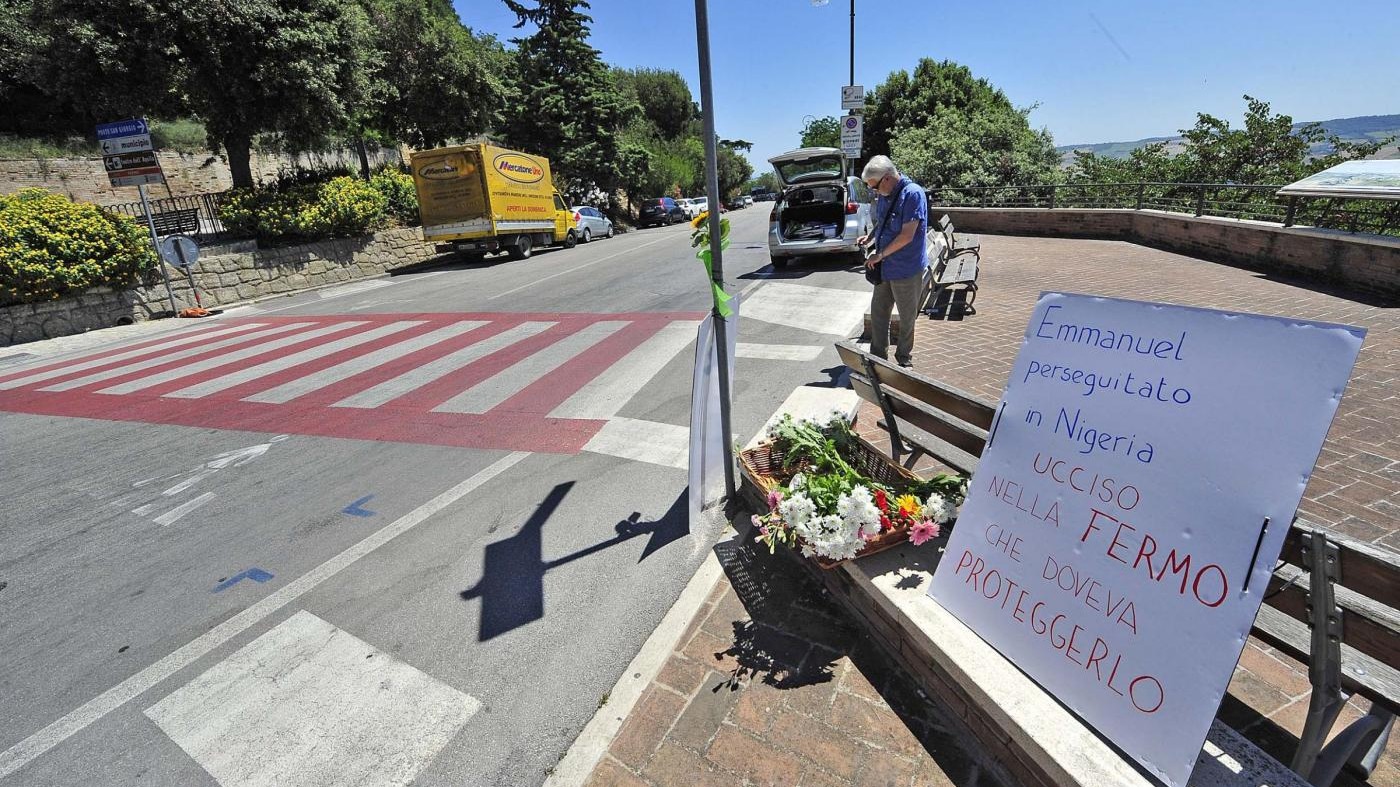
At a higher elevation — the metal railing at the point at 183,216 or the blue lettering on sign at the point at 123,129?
the blue lettering on sign at the point at 123,129

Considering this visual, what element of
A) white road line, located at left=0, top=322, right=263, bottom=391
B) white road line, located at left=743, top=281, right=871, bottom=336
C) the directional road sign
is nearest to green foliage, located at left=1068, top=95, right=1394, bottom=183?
the directional road sign

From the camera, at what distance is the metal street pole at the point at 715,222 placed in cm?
296

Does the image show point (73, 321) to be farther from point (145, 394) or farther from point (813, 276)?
point (813, 276)

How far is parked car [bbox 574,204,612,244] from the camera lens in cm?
2447

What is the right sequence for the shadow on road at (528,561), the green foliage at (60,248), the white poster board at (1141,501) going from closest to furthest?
the white poster board at (1141,501) < the shadow on road at (528,561) < the green foliage at (60,248)

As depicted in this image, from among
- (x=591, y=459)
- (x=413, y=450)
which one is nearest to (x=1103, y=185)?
(x=591, y=459)

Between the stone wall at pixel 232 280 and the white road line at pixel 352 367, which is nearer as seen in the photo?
the white road line at pixel 352 367

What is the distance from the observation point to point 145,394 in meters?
7.32

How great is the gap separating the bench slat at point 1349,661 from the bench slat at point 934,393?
1.09 m

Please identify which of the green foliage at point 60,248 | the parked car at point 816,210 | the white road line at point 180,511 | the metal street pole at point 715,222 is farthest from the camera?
the parked car at point 816,210

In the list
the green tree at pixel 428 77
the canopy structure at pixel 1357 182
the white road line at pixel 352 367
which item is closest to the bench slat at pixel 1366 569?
the white road line at pixel 352 367

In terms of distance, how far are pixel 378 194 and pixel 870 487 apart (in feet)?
66.9

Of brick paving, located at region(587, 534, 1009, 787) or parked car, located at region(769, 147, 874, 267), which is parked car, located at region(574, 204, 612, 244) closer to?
parked car, located at region(769, 147, 874, 267)

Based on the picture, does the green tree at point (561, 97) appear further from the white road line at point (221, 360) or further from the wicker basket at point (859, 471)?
the wicker basket at point (859, 471)
